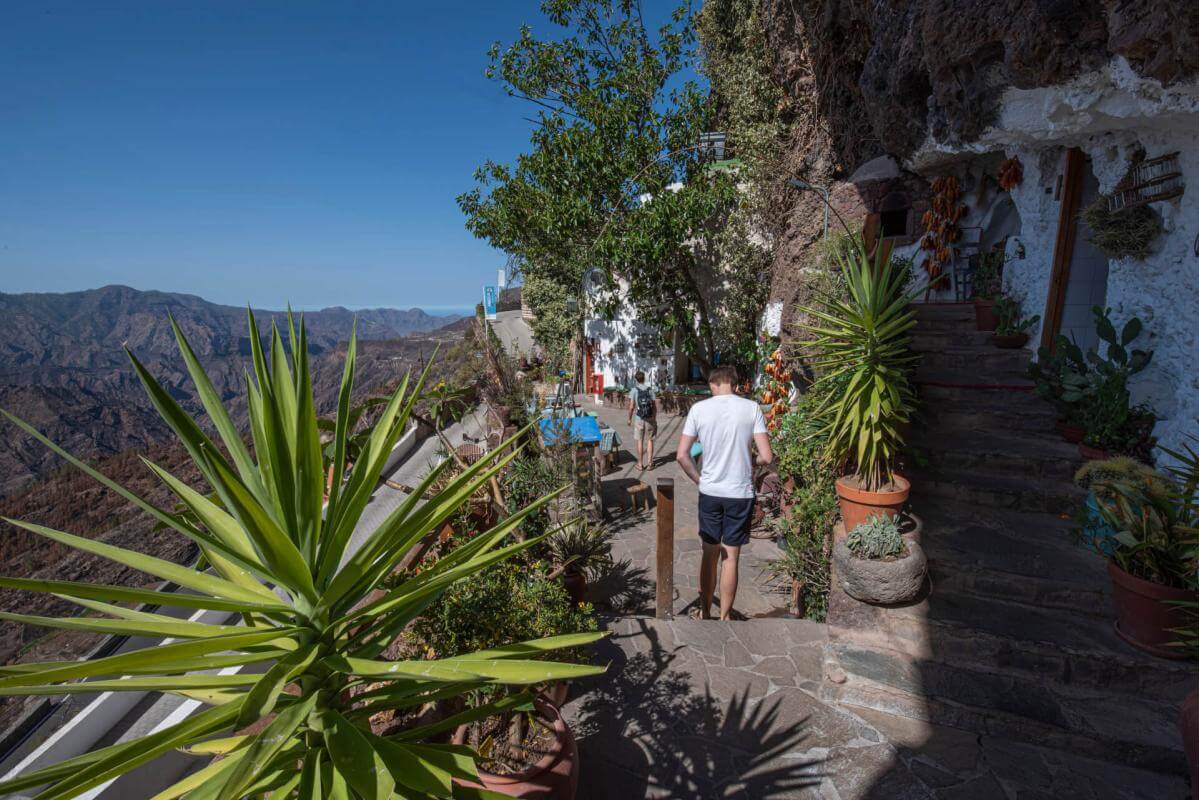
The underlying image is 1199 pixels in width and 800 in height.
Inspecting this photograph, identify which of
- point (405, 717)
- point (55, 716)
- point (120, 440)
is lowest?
point (120, 440)

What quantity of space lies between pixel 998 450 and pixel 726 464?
2859 mm

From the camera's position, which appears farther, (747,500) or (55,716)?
(747,500)

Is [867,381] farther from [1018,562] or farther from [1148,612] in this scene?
[1148,612]

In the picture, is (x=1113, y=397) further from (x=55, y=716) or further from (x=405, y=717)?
(x=55, y=716)

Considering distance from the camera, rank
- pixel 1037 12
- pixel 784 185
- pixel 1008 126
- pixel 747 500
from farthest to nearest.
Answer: pixel 784 185, pixel 1008 126, pixel 1037 12, pixel 747 500

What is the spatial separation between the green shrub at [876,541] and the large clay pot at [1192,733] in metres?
1.38

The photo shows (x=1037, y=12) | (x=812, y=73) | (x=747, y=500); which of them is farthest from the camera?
(x=812, y=73)

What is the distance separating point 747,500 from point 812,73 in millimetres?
9942

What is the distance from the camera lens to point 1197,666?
8.46ft

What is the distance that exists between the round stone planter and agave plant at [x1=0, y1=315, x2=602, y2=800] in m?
2.60

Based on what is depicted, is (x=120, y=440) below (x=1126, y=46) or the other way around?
below

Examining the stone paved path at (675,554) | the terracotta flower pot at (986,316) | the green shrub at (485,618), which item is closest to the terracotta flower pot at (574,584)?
the stone paved path at (675,554)

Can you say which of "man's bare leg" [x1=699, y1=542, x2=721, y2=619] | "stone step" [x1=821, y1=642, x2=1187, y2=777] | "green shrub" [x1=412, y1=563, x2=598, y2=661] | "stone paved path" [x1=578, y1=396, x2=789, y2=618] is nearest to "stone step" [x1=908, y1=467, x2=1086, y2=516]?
"stone paved path" [x1=578, y1=396, x2=789, y2=618]

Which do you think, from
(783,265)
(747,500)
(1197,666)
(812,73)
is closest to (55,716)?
(747,500)
